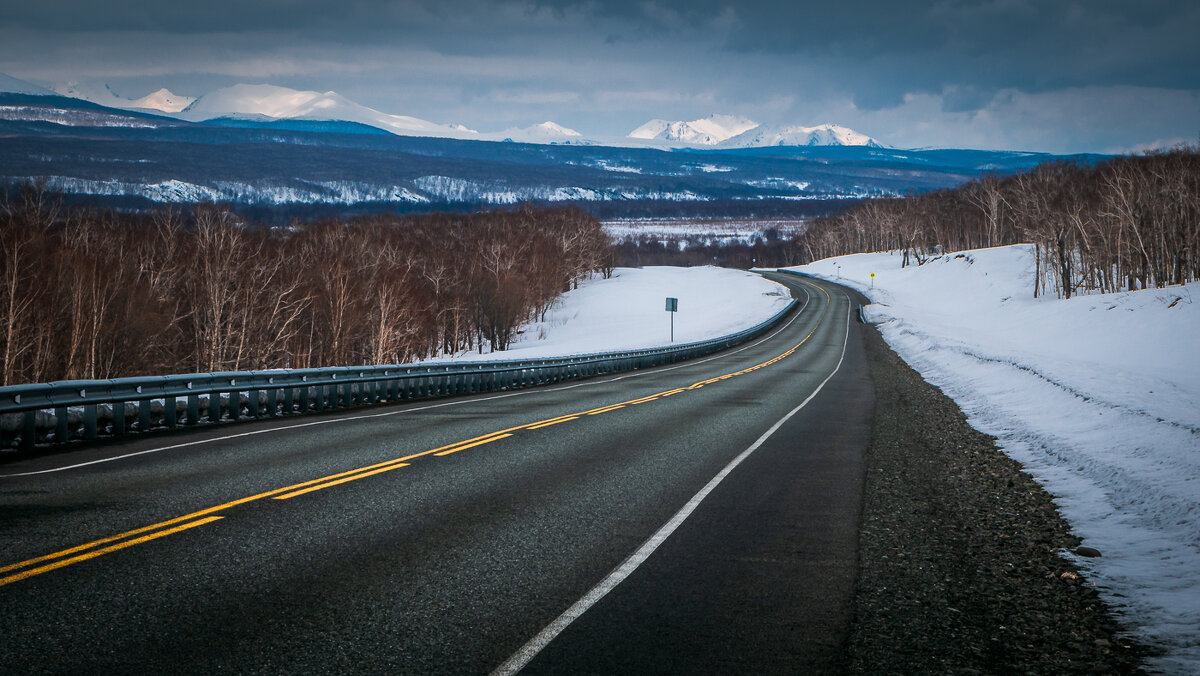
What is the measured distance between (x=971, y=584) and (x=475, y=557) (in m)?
3.84

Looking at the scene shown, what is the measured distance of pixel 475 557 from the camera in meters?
5.92

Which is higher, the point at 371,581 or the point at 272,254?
the point at 272,254

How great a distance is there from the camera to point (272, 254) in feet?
215

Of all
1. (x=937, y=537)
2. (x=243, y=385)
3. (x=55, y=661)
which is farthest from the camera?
(x=243, y=385)

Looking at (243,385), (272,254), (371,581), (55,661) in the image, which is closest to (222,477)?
(371,581)

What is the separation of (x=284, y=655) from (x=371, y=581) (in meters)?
1.21

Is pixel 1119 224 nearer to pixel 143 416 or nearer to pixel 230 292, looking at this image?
pixel 230 292

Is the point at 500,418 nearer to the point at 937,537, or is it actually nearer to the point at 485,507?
the point at 485,507

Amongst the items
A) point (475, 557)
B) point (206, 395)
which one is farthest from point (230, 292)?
point (475, 557)

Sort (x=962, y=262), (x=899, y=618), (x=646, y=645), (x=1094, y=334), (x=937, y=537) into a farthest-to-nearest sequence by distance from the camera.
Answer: (x=962, y=262) → (x=1094, y=334) → (x=937, y=537) → (x=899, y=618) → (x=646, y=645)

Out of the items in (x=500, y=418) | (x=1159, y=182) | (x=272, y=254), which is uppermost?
(x=1159, y=182)

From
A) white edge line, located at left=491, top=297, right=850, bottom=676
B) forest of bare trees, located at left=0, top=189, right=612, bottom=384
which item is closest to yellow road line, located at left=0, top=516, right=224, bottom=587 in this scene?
white edge line, located at left=491, top=297, right=850, bottom=676

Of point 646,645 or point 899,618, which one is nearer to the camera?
point 646,645

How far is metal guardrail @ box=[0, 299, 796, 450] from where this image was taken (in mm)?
10570
